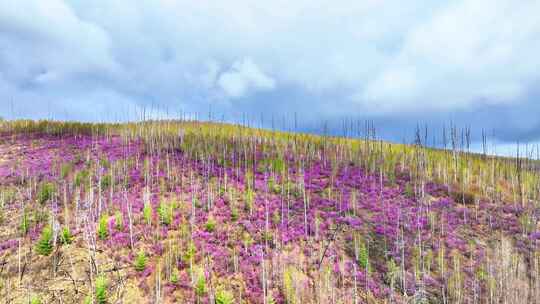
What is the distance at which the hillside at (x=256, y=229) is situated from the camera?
9930 millimetres

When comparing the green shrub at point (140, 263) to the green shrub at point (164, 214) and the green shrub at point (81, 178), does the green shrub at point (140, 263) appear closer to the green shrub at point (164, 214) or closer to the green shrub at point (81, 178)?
the green shrub at point (164, 214)

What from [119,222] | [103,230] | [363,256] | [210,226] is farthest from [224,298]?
[119,222]

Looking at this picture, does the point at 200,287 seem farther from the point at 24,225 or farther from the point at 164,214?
the point at 24,225

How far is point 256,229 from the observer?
504 inches

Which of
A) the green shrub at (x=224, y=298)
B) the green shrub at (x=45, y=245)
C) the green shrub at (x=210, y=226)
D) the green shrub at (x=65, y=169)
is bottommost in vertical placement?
the green shrub at (x=224, y=298)

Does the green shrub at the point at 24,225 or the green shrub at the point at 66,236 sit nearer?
the green shrub at the point at 66,236

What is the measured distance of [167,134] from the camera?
26.3 meters

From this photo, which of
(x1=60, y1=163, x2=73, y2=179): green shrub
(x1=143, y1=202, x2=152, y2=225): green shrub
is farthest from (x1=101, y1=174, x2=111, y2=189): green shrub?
(x1=143, y1=202, x2=152, y2=225): green shrub

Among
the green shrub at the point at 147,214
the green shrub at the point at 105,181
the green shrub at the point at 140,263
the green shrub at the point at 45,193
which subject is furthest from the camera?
the green shrub at the point at 105,181

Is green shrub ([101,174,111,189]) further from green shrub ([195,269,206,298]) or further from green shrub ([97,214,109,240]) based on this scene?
green shrub ([195,269,206,298])

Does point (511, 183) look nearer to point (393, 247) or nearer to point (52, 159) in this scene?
point (393, 247)

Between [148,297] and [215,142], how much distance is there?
1609 cm

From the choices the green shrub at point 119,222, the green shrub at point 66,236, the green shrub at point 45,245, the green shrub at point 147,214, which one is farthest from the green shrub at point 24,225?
the green shrub at point 147,214

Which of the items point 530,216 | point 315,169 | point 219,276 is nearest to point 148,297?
point 219,276
